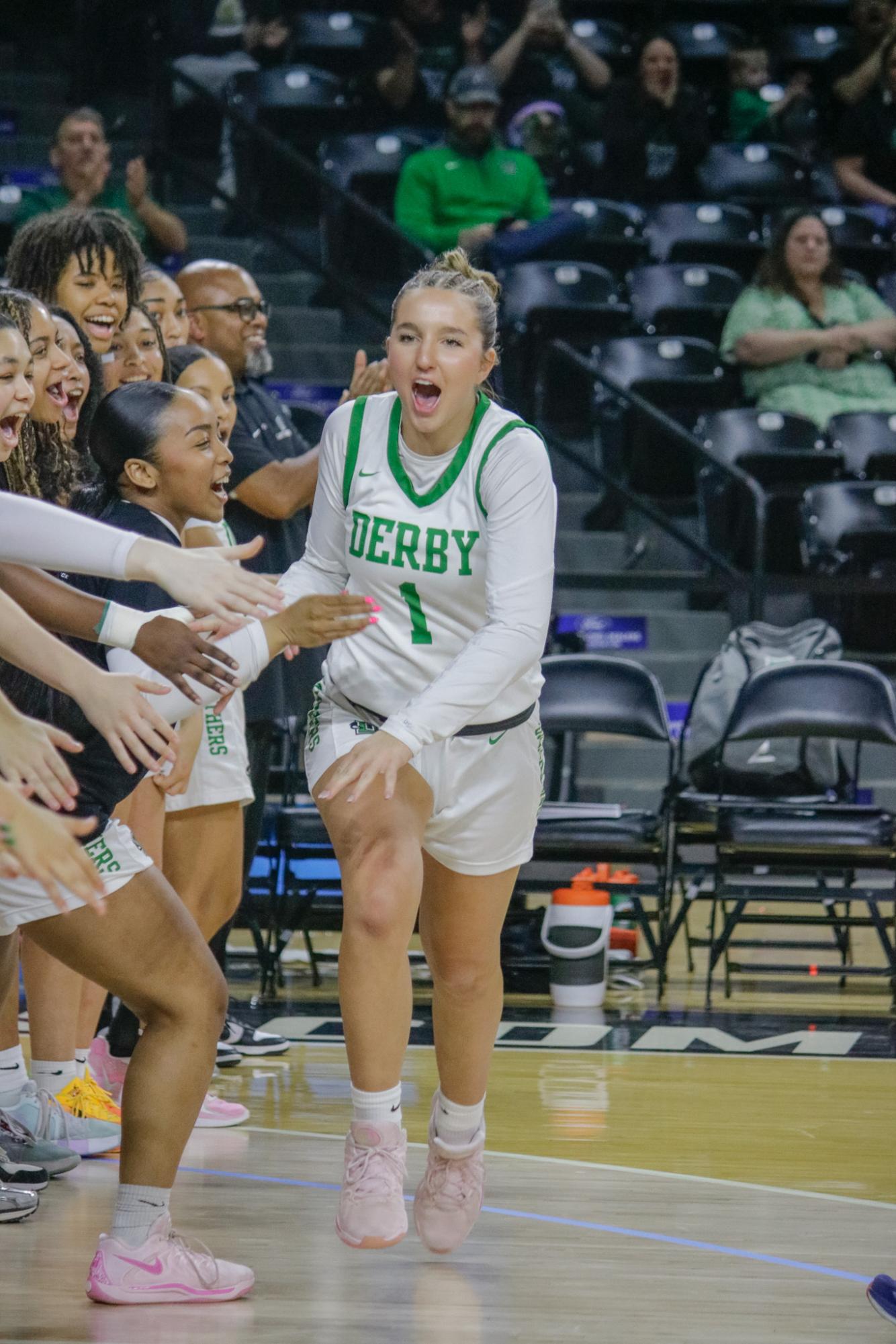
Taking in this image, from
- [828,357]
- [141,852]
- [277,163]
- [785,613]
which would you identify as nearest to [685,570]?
[785,613]

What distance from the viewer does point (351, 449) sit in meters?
3.52

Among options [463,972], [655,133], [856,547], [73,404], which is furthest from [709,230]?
[463,972]

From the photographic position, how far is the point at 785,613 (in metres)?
7.71

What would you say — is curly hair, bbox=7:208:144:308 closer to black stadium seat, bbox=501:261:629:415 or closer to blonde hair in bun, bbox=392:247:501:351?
blonde hair in bun, bbox=392:247:501:351

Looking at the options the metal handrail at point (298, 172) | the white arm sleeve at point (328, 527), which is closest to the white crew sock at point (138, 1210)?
the white arm sleeve at point (328, 527)

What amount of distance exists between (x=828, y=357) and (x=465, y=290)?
19.4ft

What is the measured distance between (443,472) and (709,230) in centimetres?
722

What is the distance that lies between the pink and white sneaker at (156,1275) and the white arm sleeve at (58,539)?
3.66ft

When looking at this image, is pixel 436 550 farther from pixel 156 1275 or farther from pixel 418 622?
pixel 156 1275

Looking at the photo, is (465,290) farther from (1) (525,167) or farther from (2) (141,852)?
(1) (525,167)

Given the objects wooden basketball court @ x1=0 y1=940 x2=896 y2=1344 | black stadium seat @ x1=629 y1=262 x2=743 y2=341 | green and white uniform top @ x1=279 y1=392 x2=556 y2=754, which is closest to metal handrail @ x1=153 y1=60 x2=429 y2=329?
black stadium seat @ x1=629 y1=262 x2=743 y2=341

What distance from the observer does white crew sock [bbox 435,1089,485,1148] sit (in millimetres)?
3441

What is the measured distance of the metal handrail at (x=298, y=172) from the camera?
8984 mm

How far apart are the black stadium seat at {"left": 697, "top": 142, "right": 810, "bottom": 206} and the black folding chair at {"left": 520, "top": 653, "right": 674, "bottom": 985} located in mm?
4763
